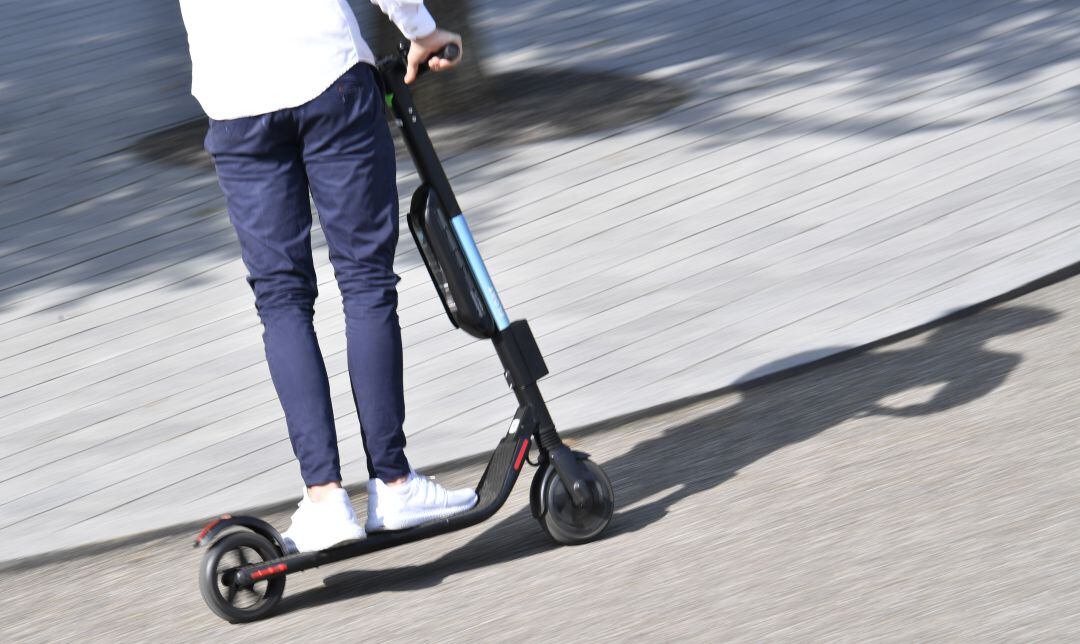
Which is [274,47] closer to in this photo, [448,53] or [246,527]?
[448,53]

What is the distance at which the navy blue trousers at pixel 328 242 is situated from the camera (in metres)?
3.20

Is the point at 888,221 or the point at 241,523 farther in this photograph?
the point at 888,221

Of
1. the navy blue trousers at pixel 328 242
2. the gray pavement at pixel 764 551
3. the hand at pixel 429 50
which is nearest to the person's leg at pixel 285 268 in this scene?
the navy blue trousers at pixel 328 242

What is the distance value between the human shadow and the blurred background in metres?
0.02

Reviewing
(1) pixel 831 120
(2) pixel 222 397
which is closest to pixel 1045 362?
(2) pixel 222 397

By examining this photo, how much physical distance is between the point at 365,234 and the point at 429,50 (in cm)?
45

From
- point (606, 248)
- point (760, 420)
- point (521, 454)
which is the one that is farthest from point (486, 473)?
point (606, 248)

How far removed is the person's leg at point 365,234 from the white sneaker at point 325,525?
134mm

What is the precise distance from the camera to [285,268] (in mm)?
3229

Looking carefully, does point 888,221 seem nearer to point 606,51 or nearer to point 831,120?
point 831,120

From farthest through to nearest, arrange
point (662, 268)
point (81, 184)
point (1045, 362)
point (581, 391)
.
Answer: point (81, 184) < point (662, 268) < point (581, 391) < point (1045, 362)

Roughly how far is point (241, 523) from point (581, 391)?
1689 millimetres

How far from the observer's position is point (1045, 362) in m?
4.28

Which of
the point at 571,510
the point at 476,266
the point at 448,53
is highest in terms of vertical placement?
the point at 448,53
